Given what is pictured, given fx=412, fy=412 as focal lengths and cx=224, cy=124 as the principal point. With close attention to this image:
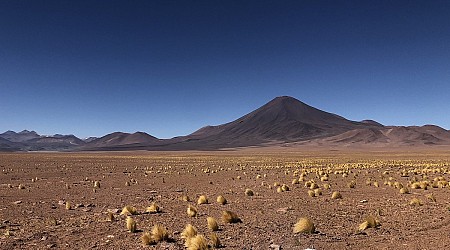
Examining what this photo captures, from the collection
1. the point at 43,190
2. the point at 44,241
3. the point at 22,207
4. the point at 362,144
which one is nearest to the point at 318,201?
the point at 44,241

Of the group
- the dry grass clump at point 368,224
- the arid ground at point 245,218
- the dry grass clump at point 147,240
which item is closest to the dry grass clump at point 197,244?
the arid ground at point 245,218

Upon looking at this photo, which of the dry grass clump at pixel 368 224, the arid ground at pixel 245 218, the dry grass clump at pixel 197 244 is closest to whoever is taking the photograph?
the dry grass clump at pixel 197 244

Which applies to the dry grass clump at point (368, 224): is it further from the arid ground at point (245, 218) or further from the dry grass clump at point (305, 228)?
the dry grass clump at point (305, 228)

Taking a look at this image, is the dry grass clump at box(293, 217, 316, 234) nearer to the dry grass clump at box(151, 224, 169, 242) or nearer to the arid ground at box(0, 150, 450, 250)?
the arid ground at box(0, 150, 450, 250)

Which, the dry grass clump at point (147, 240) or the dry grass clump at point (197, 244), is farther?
the dry grass clump at point (147, 240)

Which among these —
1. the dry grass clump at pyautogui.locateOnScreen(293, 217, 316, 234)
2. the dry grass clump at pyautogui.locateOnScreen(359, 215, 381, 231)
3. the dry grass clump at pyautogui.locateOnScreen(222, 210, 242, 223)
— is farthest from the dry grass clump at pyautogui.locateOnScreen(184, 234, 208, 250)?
the dry grass clump at pyautogui.locateOnScreen(359, 215, 381, 231)

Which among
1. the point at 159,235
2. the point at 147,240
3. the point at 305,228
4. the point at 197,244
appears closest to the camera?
the point at 197,244

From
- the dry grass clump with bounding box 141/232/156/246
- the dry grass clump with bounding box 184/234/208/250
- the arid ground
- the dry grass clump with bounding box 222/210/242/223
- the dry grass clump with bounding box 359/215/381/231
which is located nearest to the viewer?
the dry grass clump with bounding box 184/234/208/250

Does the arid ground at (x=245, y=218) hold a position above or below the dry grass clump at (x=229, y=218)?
below

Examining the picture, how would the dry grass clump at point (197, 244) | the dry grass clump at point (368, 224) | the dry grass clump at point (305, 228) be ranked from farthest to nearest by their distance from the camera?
the dry grass clump at point (368, 224) → the dry grass clump at point (305, 228) → the dry grass clump at point (197, 244)

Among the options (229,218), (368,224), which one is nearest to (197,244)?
(229,218)

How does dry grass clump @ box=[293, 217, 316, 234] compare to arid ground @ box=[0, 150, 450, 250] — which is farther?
dry grass clump @ box=[293, 217, 316, 234]

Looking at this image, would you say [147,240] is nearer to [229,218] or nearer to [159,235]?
[159,235]

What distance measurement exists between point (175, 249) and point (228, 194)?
36.8 feet
